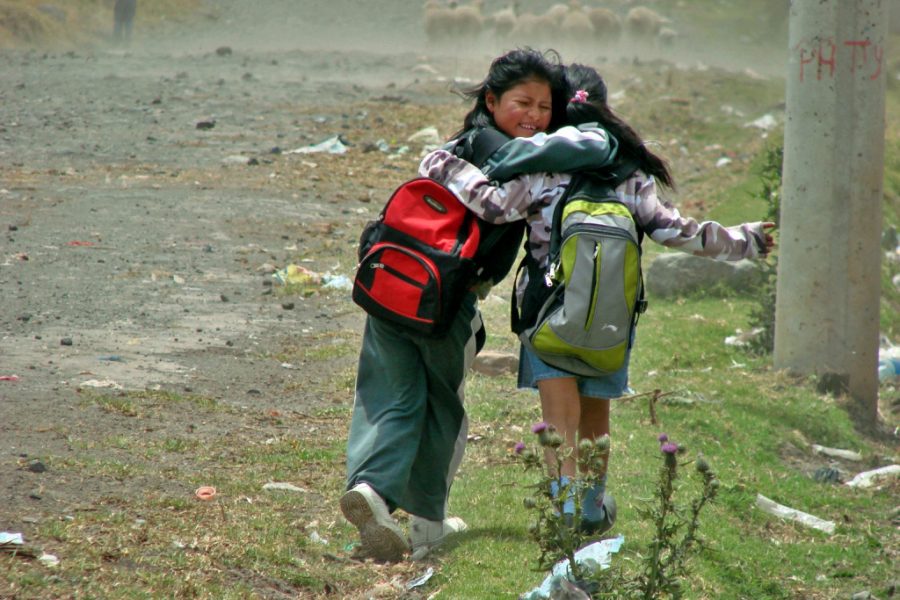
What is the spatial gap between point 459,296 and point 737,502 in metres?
2.10

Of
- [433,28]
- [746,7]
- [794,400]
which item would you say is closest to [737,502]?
[794,400]

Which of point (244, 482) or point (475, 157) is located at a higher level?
point (475, 157)

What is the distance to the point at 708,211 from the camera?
12391 millimetres

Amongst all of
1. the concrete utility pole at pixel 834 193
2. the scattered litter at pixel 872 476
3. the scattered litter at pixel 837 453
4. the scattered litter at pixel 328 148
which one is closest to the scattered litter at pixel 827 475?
the scattered litter at pixel 872 476

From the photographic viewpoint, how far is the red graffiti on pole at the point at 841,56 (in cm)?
679

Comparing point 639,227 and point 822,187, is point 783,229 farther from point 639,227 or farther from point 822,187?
point 639,227

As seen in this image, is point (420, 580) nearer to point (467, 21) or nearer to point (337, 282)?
point (337, 282)

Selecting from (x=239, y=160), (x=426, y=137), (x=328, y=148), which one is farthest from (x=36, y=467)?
(x=426, y=137)

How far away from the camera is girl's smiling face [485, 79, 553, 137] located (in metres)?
3.96

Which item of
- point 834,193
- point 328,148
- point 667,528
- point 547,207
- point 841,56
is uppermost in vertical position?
point 841,56

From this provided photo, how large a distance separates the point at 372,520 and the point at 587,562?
0.75 m

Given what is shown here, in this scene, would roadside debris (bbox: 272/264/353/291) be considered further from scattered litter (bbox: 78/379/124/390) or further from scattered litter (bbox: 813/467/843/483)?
scattered litter (bbox: 813/467/843/483)

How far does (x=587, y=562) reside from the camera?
3357mm

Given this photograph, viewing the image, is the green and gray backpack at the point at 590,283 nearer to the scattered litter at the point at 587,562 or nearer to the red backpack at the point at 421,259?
the red backpack at the point at 421,259
